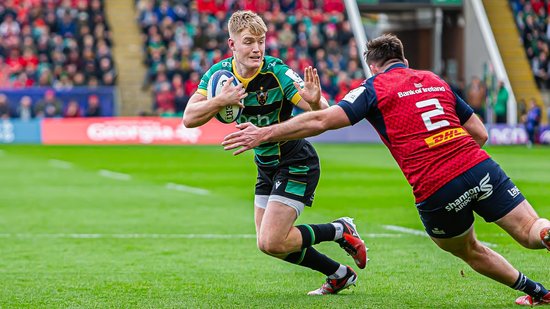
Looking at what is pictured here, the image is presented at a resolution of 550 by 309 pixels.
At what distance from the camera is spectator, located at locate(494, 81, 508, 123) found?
33.9 metres

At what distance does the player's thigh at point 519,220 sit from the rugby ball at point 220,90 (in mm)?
2120

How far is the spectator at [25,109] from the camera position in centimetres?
3256

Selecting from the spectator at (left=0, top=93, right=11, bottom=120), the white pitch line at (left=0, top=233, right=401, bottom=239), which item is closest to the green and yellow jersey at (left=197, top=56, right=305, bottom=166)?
the white pitch line at (left=0, top=233, right=401, bottom=239)

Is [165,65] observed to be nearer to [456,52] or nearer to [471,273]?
[456,52]

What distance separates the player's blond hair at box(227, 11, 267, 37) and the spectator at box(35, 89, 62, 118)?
25518mm

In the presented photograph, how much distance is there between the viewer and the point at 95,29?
3631 centimetres

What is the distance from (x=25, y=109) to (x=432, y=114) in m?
27.1

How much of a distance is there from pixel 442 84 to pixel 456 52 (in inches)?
1413

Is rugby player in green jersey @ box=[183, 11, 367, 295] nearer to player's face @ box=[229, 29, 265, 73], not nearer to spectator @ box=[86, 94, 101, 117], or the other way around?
player's face @ box=[229, 29, 265, 73]

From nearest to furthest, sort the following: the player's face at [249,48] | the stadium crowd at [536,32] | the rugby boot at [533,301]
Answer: the rugby boot at [533,301] < the player's face at [249,48] < the stadium crowd at [536,32]

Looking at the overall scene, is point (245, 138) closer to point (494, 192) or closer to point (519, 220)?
point (494, 192)

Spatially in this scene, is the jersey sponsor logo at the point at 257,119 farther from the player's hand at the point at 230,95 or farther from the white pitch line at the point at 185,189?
the white pitch line at the point at 185,189

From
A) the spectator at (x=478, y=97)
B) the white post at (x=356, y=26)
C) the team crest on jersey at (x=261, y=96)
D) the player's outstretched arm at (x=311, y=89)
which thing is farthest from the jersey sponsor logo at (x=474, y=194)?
the white post at (x=356, y=26)

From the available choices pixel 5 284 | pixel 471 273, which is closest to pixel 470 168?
pixel 471 273
